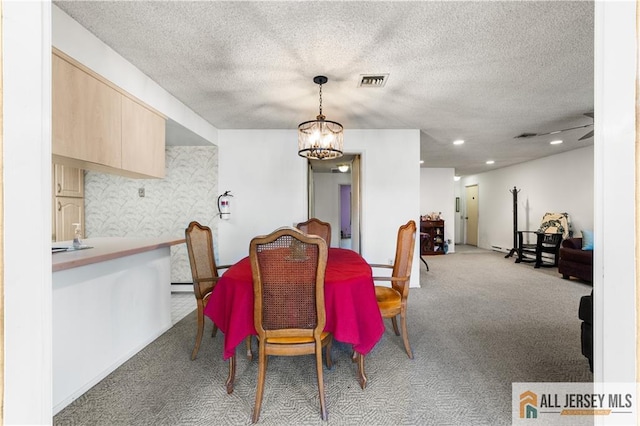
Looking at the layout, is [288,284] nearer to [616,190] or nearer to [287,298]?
[287,298]

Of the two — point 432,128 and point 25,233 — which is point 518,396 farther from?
point 432,128

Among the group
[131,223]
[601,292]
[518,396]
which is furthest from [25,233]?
[131,223]

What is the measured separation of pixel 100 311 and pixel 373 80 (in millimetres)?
2909

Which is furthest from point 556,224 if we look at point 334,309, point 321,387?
point 321,387

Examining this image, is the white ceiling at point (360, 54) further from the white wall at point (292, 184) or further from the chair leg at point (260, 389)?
the chair leg at point (260, 389)

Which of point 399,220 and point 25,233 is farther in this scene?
point 399,220

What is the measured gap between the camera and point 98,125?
6.56 feet

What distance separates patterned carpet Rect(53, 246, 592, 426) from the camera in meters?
1.59

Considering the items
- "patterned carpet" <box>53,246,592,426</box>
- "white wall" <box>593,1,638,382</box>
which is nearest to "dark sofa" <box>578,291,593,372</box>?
"patterned carpet" <box>53,246,592,426</box>

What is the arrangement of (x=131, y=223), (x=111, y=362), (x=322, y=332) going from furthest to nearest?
1. (x=131, y=223)
2. (x=111, y=362)
3. (x=322, y=332)

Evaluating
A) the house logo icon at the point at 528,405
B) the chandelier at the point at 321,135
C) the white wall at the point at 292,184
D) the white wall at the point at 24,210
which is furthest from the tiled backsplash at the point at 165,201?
the house logo icon at the point at 528,405

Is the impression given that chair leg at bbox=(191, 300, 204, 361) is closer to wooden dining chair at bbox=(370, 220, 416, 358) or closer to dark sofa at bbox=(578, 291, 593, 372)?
wooden dining chair at bbox=(370, 220, 416, 358)

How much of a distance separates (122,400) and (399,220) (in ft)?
12.0

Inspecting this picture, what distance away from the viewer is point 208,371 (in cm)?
204
